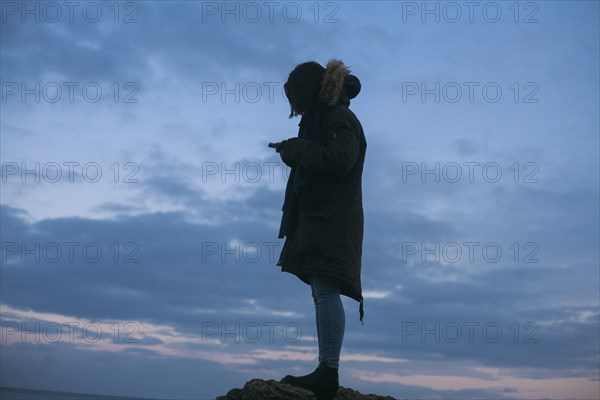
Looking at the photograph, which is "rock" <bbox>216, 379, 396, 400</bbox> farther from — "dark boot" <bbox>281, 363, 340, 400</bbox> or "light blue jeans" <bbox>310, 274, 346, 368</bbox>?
"light blue jeans" <bbox>310, 274, 346, 368</bbox>

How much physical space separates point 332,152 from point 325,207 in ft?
1.53

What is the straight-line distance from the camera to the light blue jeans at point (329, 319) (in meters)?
5.17

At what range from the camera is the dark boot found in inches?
207

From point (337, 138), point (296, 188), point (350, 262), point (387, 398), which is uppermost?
point (337, 138)

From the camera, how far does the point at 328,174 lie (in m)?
5.13

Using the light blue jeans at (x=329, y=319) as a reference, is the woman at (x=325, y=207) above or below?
above

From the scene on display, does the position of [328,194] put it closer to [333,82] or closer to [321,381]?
[333,82]

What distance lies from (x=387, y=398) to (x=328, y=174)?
263 centimetres

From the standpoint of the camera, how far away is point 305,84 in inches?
214

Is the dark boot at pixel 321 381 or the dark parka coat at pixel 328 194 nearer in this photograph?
the dark parka coat at pixel 328 194

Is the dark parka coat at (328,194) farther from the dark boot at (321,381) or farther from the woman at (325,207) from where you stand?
the dark boot at (321,381)

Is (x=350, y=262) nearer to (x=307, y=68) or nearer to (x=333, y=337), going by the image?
(x=333, y=337)

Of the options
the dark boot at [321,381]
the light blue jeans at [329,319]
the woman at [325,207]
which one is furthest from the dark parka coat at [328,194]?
the dark boot at [321,381]

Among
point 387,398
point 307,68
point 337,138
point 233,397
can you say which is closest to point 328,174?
point 337,138
